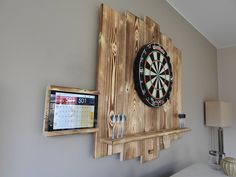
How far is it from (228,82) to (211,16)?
151cm

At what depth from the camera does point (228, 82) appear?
136 inches

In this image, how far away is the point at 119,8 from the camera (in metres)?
1.49

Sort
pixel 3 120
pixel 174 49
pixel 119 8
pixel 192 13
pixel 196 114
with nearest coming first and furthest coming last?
pixel 3 120, pixel 119 8, pixel 174 49, pixel 192 13, pixel 196 114

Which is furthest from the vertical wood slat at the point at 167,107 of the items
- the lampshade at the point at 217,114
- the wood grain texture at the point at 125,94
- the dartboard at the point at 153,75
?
the lampshade at the point at 217,114

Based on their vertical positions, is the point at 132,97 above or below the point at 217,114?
above

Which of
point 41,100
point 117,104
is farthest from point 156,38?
point 41,100

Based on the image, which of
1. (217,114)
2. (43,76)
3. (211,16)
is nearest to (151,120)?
(43,76)

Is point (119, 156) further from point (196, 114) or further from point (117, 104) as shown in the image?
point (196, 114)

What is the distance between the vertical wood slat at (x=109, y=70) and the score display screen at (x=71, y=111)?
8 cm

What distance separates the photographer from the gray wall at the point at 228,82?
10.8 ft

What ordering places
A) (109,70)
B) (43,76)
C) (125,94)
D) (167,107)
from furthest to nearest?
(167,107) → (125,94) → (109,70) → (43,76)

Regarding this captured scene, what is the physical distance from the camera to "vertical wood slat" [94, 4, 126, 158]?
1.24 metres

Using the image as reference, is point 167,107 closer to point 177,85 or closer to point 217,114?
point 177,85

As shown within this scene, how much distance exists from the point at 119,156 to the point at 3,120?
84cm
